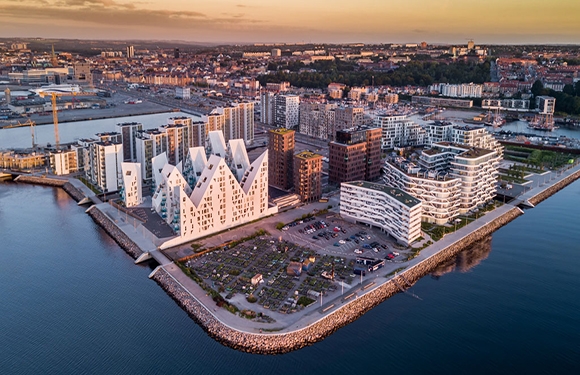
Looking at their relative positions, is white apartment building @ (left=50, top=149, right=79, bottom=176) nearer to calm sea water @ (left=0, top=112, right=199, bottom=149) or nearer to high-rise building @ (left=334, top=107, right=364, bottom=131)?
calm sea water @ (left=0, top=112, right=199, bottom=149)

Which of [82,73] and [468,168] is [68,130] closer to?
[468,168]

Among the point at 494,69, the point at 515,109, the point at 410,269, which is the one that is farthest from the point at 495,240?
the point at 494,69

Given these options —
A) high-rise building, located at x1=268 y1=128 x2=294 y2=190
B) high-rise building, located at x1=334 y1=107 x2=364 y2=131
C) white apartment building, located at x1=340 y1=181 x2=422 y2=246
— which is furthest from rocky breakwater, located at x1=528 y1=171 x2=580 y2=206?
high-rise building, located at x1=334 y1=107 x2=364 y2=131

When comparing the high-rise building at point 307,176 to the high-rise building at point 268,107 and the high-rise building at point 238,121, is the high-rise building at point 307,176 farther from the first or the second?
the high-rise building at point 268,107

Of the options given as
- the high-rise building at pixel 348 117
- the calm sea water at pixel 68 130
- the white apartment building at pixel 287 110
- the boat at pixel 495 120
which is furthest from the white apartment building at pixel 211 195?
the boat at pixel 495 120

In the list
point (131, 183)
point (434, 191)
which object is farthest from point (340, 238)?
point (131, 183)
